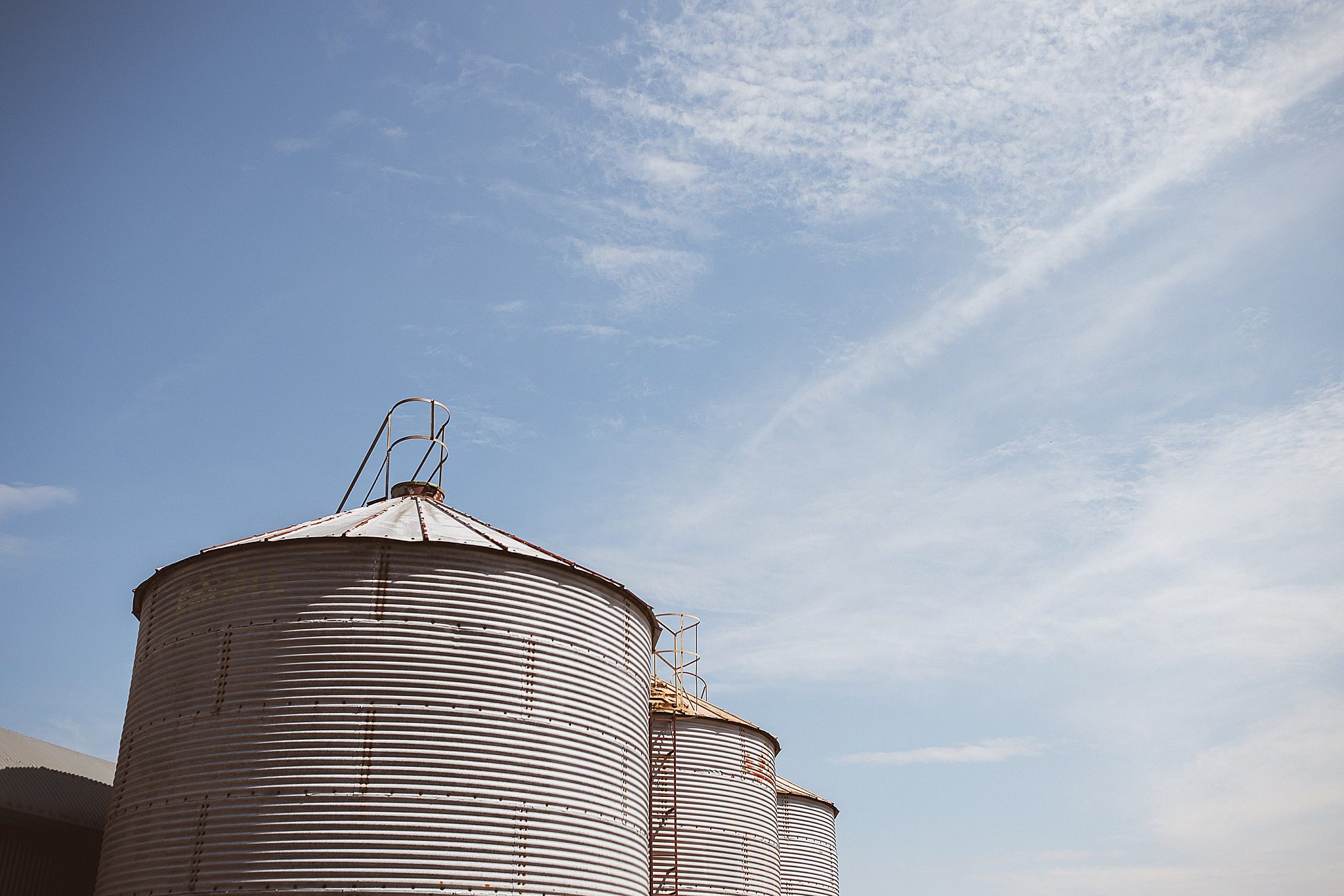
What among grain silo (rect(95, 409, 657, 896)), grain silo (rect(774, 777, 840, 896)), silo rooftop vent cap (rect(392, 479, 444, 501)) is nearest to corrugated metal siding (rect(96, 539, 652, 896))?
grain silo (rect(95, 409, 657, 896))

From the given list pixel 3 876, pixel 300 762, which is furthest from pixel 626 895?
pixel 3 876

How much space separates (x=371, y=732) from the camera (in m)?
15.8

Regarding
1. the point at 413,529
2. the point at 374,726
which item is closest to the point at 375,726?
the point at 374,726

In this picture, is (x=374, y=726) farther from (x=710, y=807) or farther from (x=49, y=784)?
(x=49, y=784)

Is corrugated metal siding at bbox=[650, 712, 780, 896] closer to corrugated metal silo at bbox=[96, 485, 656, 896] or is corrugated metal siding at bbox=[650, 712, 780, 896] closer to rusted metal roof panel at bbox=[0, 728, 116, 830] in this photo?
corrugated metal silo at bbox=[96, 485, 656, 896]

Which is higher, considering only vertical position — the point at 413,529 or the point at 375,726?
the point at 413,529

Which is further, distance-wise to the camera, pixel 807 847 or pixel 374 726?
pixel 807 847

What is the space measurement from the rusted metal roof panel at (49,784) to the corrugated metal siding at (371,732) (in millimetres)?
6243

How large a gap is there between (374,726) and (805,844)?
21.5 m

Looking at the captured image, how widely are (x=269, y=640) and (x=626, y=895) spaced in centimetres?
729

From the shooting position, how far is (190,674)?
55.4ft

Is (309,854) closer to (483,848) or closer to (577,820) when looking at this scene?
(483,848)

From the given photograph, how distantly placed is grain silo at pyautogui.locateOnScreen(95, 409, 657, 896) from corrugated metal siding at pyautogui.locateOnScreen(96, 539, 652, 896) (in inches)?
1.1

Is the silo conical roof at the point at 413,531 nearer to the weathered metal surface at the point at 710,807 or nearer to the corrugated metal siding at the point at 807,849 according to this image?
the weathered metal surface at the point at 710,807
